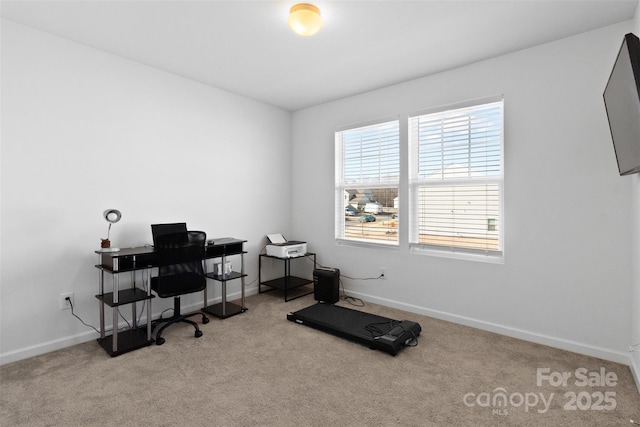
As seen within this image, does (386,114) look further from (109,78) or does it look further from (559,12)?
(109,78)

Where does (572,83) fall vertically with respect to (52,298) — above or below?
above

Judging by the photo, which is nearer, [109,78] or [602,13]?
[602,13]

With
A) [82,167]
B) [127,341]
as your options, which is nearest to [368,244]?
[127,341]

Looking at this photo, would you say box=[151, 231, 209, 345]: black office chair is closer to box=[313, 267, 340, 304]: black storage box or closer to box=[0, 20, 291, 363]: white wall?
box=[0, 20, 291, 363]: white wall

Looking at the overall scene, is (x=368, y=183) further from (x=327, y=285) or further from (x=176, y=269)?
(x=176, y=269)

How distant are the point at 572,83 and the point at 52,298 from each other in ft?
16.5

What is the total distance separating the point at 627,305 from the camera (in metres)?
2.63

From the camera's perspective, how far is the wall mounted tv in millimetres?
1664

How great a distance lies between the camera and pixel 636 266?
2.44m

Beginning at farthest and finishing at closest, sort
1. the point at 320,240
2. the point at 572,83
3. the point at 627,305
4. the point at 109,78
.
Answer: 1. the point at 320,240
2. the point at 109,78
3. the point at 572,83
4. the point at 627,305

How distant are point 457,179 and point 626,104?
1.73 meters

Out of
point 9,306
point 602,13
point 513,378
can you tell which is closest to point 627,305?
point 513,378

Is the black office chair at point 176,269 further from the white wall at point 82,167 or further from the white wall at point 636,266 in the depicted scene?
the white wall at point 636,266

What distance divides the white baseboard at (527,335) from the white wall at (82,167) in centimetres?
256
